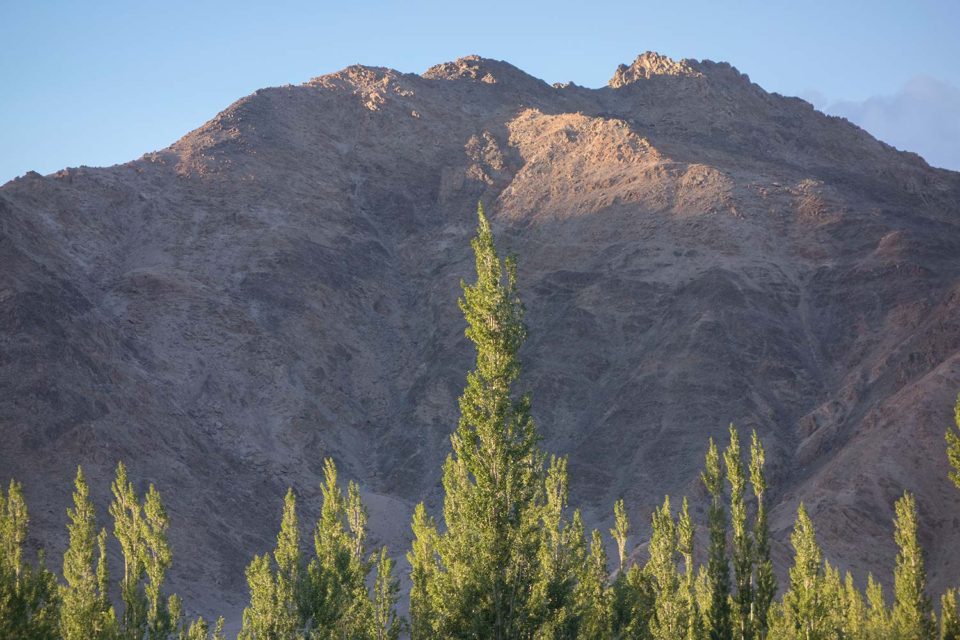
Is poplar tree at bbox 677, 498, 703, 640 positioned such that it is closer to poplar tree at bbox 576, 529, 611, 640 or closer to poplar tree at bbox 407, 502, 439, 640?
poplar tree at bbox 576, 529, 611, 640

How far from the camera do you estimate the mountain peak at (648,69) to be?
483ft

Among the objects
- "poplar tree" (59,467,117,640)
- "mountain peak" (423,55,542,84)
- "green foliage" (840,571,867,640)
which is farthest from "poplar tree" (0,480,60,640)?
"mountain peak" (423,55,542,84)

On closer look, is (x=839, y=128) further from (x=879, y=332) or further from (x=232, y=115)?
(x=232, y=115)

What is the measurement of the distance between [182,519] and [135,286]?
90.7ft

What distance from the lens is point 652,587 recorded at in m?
38.9

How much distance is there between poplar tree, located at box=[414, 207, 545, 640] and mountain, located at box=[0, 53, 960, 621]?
42786mm

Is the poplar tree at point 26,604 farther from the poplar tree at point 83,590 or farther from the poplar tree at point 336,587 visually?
the poplar tree at point 336,587

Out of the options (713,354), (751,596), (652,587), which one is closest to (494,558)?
(751,596)

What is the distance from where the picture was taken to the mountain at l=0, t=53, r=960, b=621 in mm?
71938

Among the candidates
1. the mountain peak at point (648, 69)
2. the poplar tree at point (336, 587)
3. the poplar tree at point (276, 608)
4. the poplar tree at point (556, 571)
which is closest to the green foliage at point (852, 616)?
the poplar tree at point (556, 571)

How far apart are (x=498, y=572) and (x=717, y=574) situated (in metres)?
14.4

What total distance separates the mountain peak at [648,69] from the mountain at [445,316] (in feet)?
64.2

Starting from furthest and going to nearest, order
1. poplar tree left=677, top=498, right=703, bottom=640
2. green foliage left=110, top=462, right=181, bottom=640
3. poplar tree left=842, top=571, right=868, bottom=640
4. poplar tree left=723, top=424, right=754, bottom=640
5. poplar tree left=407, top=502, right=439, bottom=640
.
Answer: poplar tree left=842, top=571, right=868, bottom=640 < green foliage left=110, top=462, right=181, bottom=640 < poplar tree left=723, top=424, right=754, bottom=640 < poplar tree left=677, top=498, right=703, bottom=640 < poplar tree left=407, top=502, right=439, bottom=640

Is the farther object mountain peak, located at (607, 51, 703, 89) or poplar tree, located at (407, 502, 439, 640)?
mountain peak, located at (607, 51, 703, 89)
